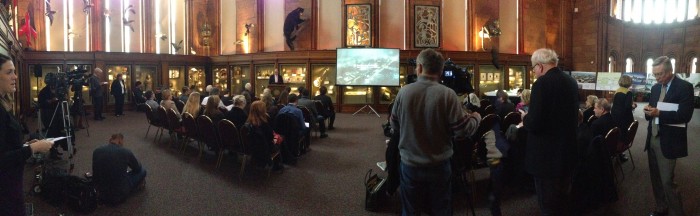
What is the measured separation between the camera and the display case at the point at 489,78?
16.6 metres

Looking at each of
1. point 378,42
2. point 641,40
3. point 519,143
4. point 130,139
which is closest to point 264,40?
point 378,42

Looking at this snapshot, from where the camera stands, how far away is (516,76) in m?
17.5

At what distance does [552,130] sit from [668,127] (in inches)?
67.7

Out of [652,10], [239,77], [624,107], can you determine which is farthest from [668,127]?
[652,10]

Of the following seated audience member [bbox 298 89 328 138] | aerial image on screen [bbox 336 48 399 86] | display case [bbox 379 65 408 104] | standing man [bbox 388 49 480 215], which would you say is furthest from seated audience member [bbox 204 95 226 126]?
display case [bbox 379 65 408 104]

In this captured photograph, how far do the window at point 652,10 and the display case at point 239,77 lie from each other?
21705 millimetres

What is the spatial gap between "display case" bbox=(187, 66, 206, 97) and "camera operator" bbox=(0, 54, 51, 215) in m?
16.6

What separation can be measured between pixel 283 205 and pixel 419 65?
255cm

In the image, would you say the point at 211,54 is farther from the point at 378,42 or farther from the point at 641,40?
the point at 641,40

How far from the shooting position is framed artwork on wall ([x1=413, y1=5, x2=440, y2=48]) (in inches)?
616

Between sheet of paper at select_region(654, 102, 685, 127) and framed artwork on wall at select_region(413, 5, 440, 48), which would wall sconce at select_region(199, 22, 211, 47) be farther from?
sheet of paper at select_region(654, 102, 685, 127)

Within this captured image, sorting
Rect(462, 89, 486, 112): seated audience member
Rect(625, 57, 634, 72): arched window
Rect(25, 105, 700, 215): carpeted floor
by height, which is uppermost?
Rect(625, 57, 634, 72): arched window

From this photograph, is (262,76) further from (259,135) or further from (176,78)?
(259,135)

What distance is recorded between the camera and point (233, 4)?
17.9 meters
